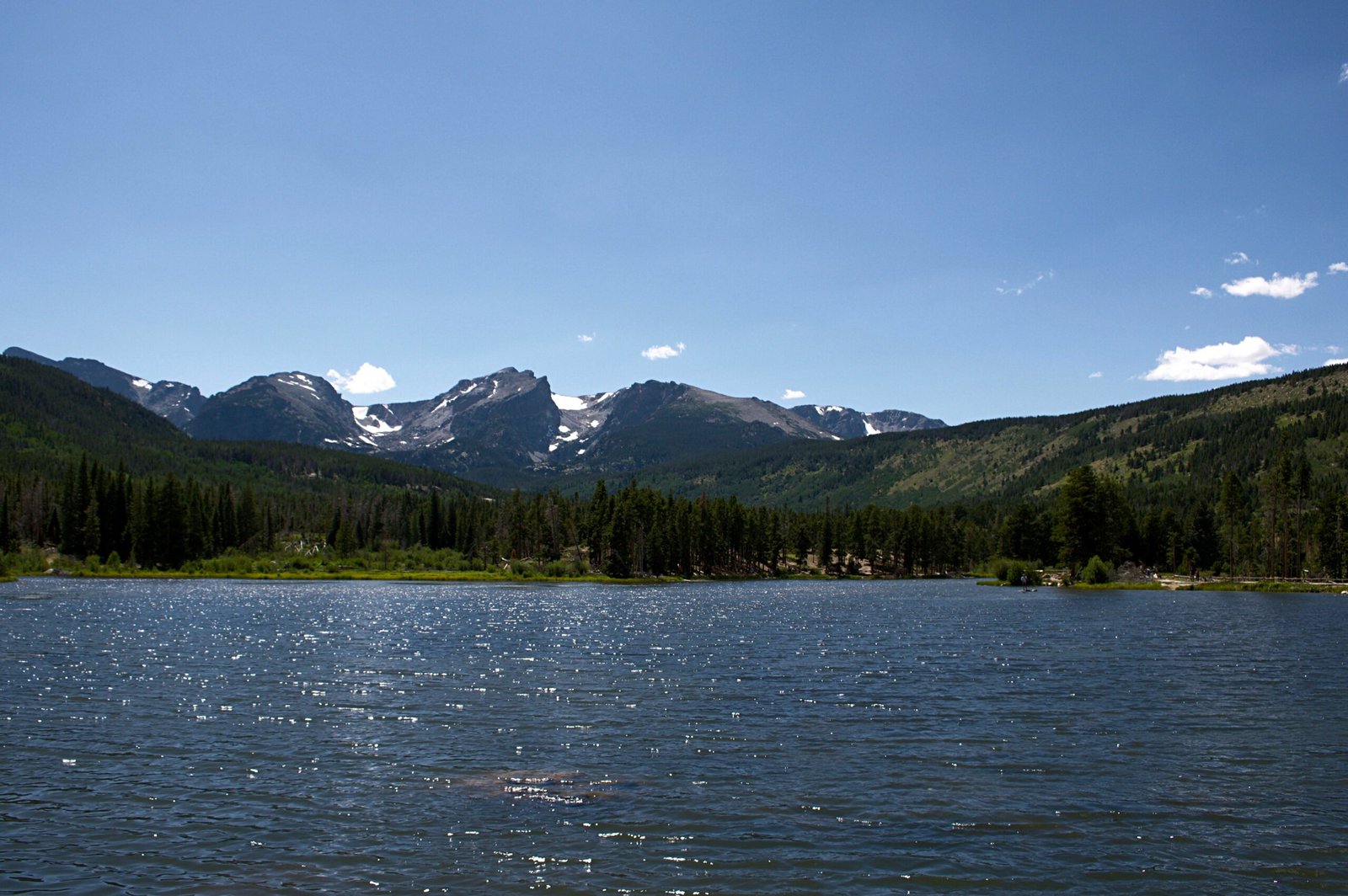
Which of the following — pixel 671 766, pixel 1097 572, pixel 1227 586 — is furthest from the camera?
pixel 1097 572

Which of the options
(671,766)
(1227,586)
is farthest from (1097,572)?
(671,766)

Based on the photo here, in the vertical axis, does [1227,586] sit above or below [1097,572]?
below

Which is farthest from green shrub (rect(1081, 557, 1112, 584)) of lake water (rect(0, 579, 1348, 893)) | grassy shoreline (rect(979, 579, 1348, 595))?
lake water (rect(0, 579, 1348, 893))

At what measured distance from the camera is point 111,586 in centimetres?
13388

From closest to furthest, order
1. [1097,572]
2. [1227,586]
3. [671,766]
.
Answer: [671,766] < [1227,586] < [1097,572]

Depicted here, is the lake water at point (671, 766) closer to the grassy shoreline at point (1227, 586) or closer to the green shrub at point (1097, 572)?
the grassy shoreline at point (1227, 586)

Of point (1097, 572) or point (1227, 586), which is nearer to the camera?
point (1227, 586)

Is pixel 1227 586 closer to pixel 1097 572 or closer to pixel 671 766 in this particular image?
pixel 1097 572

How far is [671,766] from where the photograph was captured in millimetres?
27453

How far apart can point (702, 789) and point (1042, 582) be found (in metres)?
152

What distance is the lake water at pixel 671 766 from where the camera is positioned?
19.3 m

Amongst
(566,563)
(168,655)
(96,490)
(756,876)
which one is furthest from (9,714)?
(96,490)

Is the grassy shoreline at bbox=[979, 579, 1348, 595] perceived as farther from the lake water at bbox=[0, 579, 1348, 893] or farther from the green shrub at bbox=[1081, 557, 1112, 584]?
the lake water at bbox=[0, 579, 1348, 893]

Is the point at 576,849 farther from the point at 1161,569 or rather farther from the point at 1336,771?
the point at 1161,569
